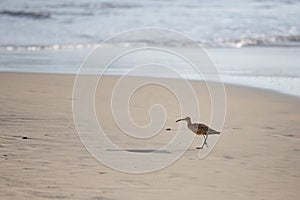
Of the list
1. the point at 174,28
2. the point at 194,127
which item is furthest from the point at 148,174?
the point at 174,28

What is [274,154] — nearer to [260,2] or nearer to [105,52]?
[105,52]

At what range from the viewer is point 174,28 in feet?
59.5

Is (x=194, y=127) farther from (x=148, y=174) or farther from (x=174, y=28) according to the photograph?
(x=174, y=28)

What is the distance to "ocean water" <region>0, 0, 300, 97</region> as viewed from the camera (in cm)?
1133

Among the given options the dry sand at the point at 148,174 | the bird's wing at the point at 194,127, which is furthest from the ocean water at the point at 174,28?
the bird's wing at the point at 194,127

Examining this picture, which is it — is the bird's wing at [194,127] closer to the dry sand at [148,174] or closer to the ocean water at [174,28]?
the dry sand at [148,174]

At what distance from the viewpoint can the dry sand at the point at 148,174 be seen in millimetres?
4352

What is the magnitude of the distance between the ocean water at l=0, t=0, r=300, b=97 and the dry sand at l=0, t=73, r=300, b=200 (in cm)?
251

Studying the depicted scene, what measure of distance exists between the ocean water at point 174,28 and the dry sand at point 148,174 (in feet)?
8.23

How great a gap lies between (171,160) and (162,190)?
0.73 m

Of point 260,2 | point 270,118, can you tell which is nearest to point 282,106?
point 270,118

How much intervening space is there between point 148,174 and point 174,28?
13585 millimetres

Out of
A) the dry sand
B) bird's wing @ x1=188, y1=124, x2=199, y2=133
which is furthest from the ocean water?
bird's wing @ x1=188, y1=124, x2=199, y2=133

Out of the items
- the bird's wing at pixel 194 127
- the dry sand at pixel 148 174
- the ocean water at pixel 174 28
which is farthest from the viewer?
the ocean water at pixel 174 28
